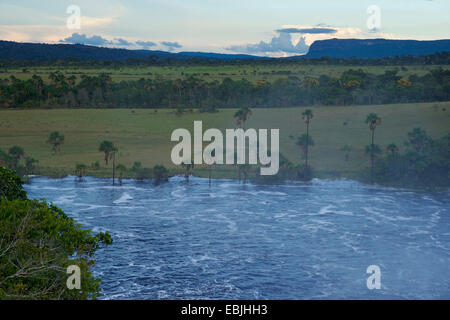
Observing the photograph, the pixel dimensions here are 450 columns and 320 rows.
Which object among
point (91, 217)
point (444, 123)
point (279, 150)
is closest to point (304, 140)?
point (279, 150)

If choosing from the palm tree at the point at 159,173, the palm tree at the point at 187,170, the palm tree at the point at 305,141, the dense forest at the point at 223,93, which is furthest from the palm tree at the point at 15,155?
the dense forest at the point at 223,93

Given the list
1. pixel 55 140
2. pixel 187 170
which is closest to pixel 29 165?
pixel 55 140

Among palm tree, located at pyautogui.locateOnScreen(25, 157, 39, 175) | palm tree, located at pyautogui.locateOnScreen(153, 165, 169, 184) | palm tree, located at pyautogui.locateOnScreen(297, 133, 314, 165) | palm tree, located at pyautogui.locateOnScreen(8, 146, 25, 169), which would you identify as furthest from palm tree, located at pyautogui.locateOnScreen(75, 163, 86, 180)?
palm tree, located at pyautogui.locateOnScreen(297, 133, 314, 165)

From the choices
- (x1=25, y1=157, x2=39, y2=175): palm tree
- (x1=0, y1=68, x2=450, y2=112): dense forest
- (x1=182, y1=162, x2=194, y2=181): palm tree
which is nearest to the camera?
(x1=25, y1=157, x2=39, y2=175): palm tree

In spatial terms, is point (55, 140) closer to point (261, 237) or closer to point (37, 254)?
point (261, 237)

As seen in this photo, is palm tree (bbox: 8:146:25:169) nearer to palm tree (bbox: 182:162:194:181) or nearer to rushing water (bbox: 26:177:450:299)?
rushing water (bbox: 26:177:450:299)
